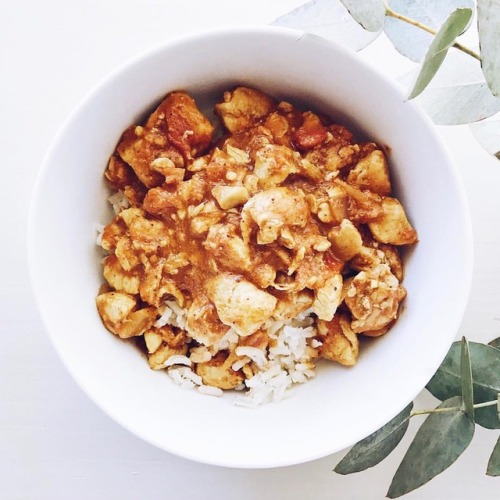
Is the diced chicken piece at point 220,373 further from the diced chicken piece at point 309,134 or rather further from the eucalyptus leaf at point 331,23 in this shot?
the eucalyptus leaf at point 331,23

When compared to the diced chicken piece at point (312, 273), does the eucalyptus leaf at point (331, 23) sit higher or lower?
higher

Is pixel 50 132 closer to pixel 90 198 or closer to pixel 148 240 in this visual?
pixel 90 198

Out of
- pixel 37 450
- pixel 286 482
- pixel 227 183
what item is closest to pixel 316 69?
pixel 227 183

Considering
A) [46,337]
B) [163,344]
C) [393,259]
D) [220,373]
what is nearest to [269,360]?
[220,373]

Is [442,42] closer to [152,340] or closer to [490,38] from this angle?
[490,38]

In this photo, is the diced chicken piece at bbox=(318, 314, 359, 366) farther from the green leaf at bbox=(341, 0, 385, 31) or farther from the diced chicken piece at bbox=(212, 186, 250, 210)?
the green leaf at bbox=(341, 0, 385, 31)

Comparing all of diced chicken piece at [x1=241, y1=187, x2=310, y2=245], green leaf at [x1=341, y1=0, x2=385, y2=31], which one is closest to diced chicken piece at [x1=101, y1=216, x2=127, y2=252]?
diced chicken piece at [x1=241, y1=187, x2=310, y2=245]

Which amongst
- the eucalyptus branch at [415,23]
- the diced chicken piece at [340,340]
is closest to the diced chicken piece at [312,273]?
the diced chicken piece at [340,340]

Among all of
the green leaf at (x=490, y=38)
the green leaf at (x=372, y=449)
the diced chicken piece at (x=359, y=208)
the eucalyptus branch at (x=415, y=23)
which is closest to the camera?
the green leaf at (x=490, y=38)
